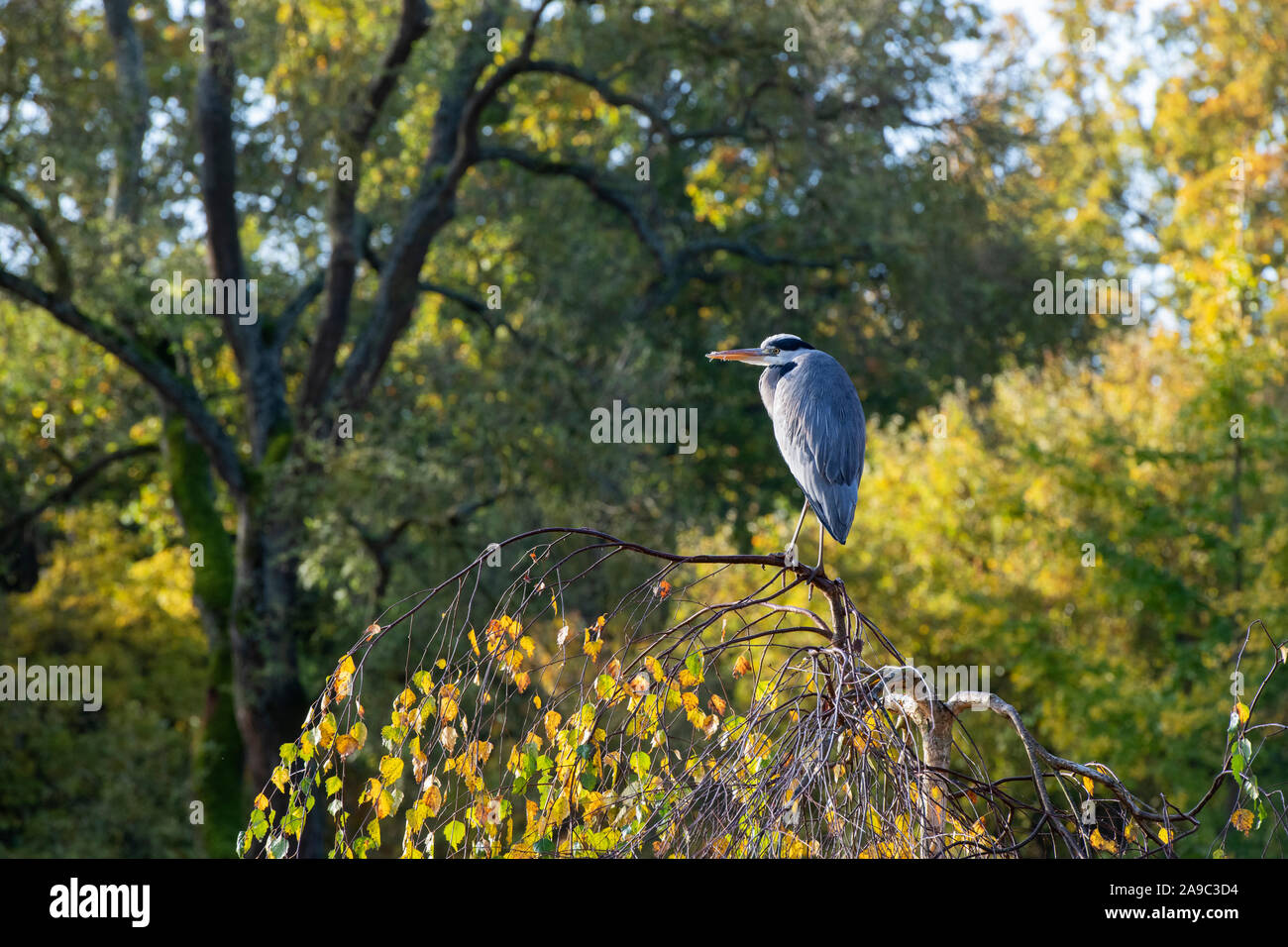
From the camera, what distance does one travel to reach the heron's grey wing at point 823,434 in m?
4.59

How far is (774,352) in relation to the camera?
5473 mm

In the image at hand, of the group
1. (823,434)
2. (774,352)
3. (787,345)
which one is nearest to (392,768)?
(823,434)

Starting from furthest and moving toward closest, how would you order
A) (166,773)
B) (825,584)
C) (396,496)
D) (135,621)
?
(135,621) → (166,773) → (396,496) → (825,584)

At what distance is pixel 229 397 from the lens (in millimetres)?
14992

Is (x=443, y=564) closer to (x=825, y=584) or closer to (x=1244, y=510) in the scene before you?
(x=1244, y=510)

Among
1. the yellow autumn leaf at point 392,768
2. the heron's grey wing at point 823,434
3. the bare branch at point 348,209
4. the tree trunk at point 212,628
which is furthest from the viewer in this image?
the tree trunk at point 212,628

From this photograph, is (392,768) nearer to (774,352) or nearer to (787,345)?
(774,352)

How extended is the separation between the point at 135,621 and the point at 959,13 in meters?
13.3

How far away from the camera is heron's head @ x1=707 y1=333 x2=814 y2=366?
524cm

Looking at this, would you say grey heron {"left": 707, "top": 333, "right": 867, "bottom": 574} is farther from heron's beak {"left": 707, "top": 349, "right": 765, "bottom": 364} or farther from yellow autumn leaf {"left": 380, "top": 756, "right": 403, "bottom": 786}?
yellow autumn leaf {"left": 380, "top": 756, "right": 403, "bottom": 786}

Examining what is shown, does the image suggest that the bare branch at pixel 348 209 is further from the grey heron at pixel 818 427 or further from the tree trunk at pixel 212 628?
the grey heron at pixel 818 427

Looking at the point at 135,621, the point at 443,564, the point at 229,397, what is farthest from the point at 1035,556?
the point at 135,621

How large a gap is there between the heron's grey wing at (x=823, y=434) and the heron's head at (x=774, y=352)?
0.15 metres

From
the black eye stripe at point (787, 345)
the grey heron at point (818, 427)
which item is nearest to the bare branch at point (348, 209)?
the black eye stripe at point (787, 345)
